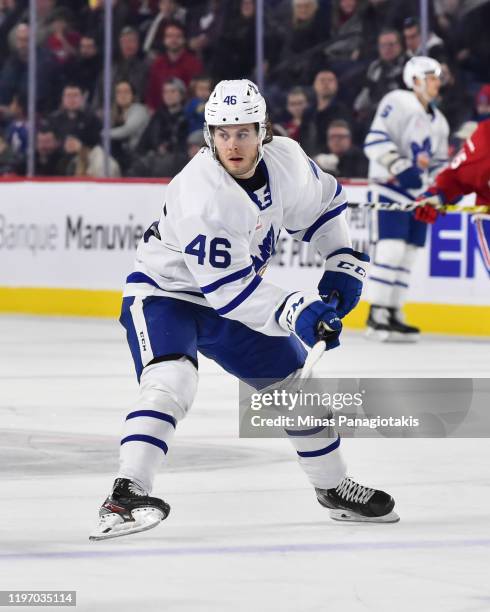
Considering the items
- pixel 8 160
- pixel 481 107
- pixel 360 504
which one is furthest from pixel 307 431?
pixel 8 160

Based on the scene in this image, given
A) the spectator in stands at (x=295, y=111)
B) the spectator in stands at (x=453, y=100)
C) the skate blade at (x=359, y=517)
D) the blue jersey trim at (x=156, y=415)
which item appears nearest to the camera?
the blue jersey trim at (x=156, y=415)

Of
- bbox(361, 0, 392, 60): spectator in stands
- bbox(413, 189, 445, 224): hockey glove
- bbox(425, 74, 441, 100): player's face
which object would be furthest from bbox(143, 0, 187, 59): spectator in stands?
bbox(413, 189, 445, 224): hockey glove

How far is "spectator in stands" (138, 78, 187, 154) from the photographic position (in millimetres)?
11578

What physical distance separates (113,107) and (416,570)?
8.51 meters

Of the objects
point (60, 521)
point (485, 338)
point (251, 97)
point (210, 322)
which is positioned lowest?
point (485, 338)

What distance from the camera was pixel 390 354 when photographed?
908 centimetres

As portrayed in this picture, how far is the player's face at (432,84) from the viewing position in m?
9.85

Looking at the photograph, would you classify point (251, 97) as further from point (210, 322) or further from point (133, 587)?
point (133, 587)

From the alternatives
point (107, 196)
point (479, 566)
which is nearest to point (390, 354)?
point (107, 196)

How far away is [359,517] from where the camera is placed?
169 inches

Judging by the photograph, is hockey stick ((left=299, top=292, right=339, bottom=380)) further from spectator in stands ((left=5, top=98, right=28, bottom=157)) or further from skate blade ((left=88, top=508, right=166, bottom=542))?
spectator in stands ((left=5, top=98, right=28, bottom=157))

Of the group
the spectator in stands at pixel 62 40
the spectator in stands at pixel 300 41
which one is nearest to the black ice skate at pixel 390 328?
the spectator in stands at pixel 300 41

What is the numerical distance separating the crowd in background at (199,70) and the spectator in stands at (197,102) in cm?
1

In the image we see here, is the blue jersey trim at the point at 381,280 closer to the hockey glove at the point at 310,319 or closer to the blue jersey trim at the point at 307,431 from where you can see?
the blue jersey trim at the point at 307,431
